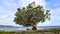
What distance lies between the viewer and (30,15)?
35.9 meters

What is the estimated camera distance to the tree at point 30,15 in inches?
1414

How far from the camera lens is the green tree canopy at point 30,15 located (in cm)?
3591

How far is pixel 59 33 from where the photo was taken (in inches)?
923

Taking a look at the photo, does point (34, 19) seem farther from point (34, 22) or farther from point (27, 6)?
point (27, 6)

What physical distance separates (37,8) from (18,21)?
5186mm

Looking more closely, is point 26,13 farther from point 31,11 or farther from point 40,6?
point 40,6

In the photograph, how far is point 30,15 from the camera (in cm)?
3588

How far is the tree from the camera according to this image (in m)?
35.9

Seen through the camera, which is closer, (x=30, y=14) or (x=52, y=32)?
(x=52, y=32)

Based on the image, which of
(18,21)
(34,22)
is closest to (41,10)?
(34,22)

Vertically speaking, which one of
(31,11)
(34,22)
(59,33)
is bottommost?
(59,33)

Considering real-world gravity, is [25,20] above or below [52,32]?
above

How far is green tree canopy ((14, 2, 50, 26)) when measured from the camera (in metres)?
35.9

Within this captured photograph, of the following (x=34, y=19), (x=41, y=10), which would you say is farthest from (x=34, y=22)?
(x=41, y=10)
